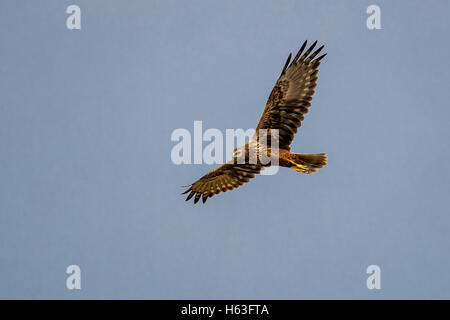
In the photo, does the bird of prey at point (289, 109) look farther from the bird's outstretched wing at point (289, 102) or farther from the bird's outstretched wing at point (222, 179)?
the bird's outstretched wing at point (222, 179)

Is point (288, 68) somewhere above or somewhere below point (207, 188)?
above

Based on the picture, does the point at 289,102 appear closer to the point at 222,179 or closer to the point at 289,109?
the point at 289,109

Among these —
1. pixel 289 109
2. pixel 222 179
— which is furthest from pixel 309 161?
pixel 222 179

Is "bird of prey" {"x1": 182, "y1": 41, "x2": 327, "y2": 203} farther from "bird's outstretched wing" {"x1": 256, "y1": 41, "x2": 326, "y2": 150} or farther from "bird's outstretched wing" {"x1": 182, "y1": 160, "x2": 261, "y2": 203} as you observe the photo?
"bird's outstretched wing" {"x1": 182, "y1": 160, "x2": 261, "y2": 203}

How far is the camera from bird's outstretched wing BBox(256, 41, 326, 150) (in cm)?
1075

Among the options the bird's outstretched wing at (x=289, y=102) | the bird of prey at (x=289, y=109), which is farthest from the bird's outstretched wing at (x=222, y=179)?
the bird's outstretched wing at (x=289, y=102)

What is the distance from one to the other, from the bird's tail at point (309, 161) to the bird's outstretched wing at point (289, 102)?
0.32m

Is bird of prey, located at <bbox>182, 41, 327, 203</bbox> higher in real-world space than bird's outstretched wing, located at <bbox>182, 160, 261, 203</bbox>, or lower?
higher

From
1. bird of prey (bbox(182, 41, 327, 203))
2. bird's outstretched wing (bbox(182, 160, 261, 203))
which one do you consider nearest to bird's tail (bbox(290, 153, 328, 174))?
bird of prey (bbox(182, 41, 327, 203))

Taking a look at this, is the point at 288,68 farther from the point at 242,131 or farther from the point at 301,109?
the point at 242,131

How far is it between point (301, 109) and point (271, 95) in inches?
22.3

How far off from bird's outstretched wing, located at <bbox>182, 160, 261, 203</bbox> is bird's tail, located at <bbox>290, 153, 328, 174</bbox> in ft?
2.64
